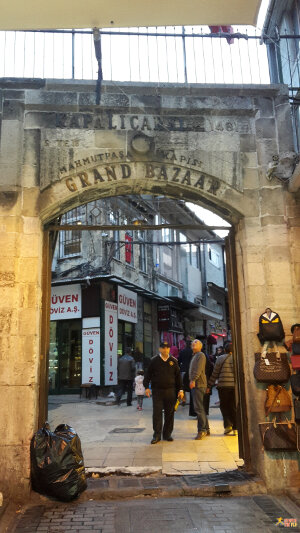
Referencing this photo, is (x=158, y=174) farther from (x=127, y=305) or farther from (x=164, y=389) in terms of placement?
(x=127, y=305)

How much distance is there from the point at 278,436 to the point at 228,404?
3.32 meters

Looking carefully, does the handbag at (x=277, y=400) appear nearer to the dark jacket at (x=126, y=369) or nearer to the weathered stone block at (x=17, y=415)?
the weathered stone block at (x=17, y=415)

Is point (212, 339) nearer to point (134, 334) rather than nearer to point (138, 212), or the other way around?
point (134, 334)

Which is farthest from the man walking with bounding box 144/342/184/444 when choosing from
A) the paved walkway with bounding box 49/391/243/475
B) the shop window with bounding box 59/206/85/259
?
the shop window with bounding box 59/206/85/259

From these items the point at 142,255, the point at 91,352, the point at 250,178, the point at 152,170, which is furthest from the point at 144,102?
the point at 142,255

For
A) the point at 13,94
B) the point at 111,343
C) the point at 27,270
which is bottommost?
the point at 111,343

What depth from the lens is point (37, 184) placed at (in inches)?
232

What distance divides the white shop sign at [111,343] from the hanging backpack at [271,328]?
11127 mm

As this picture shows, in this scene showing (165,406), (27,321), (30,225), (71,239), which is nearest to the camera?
(27,321)

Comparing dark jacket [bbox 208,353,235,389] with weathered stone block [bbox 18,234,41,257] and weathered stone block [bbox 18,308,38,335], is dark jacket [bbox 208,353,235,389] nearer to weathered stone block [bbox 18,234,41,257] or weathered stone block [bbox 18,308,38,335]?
weathered stone block [bbox 18,308,38,335]

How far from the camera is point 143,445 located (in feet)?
24.6

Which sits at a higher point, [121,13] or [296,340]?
[121,13]

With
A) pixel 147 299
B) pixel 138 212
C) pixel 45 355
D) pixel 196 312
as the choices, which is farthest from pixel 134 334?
pixel 45 355

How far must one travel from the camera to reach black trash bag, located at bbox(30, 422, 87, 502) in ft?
16.0
